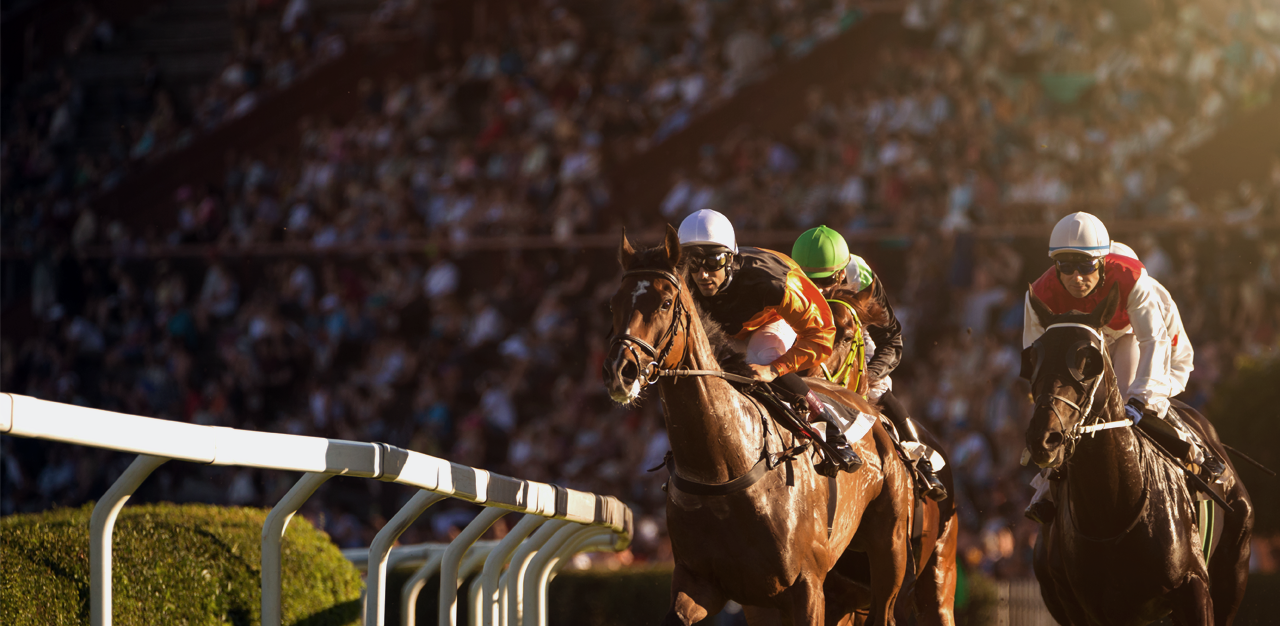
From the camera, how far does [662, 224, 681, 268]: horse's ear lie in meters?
3.98

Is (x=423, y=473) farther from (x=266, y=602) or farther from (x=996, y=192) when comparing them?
(x=996, y=192)

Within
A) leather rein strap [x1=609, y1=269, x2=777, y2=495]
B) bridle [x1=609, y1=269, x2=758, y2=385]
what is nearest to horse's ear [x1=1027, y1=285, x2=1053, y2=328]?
leather rein strap [x1=609, y1=269, x2=777, y2=495]

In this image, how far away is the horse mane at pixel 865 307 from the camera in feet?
18.8

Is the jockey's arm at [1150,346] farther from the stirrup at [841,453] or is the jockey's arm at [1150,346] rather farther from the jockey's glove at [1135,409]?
the stirrup at [841,453]

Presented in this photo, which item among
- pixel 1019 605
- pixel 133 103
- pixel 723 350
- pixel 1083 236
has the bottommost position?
pixel 1019 605

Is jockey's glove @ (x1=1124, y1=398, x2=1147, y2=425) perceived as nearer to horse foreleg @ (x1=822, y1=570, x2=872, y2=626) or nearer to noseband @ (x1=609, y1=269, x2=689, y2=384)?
horse foreleg @ (x1=822, y1=570, x2=872, y2=626)

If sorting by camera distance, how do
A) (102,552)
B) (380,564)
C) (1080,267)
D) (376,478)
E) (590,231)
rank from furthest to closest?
(590,231) → (1080,267) → (380,564) → (376,478) → (102,552)

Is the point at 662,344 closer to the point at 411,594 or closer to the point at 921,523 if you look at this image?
the point at 411,594

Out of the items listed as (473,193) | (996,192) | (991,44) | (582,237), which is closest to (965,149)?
(996,192)

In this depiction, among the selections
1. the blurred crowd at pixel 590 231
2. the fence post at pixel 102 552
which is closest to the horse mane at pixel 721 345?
the fence post at pixel 102 552

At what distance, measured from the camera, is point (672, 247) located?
158 inches

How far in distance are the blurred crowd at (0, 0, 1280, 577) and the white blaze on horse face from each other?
639 centimetres

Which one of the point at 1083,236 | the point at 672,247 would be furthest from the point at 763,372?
the point at 1083,236

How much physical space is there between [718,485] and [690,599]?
0.36 metres
